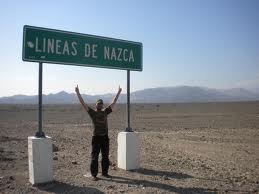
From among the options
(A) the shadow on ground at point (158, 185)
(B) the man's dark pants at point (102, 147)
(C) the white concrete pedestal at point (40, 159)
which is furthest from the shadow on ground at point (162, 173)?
(C) the white concrete pedestal at point (40, 159)

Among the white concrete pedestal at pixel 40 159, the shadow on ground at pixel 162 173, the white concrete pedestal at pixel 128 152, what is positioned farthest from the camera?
the white concrete pedestal at pixel 128 152

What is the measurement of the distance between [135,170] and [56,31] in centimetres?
398

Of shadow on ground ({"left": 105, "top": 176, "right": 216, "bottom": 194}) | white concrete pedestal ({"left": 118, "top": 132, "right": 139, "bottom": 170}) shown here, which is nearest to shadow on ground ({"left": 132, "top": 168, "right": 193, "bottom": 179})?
white concrete pedestal ({"left": 118, "top": 132, "right": 139, "bottom": 170})

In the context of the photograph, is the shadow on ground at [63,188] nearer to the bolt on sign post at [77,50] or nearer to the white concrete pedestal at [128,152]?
the bolt on sign post at [77,50]

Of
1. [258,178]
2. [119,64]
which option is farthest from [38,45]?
[258,178]

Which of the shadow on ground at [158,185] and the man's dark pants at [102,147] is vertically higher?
the man's dark pants at [102,147]

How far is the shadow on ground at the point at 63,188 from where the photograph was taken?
783 cm

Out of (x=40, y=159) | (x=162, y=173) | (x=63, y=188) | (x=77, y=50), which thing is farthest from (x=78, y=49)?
(x=162, y=173)

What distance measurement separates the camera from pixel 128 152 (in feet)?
32.4

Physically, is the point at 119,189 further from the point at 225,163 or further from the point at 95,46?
the point at 225,163

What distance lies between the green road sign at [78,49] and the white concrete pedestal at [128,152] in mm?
1836

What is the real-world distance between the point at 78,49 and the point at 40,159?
2.79 metres

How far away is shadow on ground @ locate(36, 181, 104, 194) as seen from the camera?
7.83m

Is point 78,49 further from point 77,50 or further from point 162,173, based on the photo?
point 162,173
